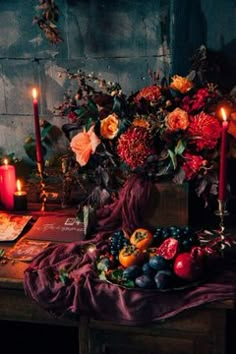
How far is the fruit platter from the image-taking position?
151 centimetres

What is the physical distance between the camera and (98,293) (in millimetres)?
1523

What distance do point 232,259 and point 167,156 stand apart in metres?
0.36

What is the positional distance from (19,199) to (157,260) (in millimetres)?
715

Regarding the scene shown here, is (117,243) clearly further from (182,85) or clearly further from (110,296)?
(182,85)

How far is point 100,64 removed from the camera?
2.11m

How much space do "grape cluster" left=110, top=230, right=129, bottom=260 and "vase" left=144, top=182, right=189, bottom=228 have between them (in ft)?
0.49

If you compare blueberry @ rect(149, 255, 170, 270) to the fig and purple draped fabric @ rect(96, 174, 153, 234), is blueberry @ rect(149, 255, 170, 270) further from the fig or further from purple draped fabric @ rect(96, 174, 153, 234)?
purple draped fabric @ rect(96, 174, 153, 234)

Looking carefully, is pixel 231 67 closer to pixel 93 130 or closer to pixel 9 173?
pixel 93 130

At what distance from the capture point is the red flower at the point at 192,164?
66.4 inches

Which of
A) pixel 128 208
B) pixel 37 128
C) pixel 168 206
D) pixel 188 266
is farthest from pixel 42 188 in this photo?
pixel 188 266

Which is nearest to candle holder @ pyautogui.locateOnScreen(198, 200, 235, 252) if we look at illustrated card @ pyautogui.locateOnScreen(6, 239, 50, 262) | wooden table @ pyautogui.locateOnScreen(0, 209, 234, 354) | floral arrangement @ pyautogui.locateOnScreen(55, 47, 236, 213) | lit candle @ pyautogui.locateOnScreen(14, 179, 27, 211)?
floral arrangement @ pyautogui.locateOnScreen(55, 47, 236, 213)

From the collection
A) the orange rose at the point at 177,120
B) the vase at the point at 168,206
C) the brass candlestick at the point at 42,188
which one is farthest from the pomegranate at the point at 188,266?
the brass candlestick at the point at 42,188

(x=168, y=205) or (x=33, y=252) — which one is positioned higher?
(x=168, y=205)

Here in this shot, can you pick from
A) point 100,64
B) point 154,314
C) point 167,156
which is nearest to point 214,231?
point 167,156
